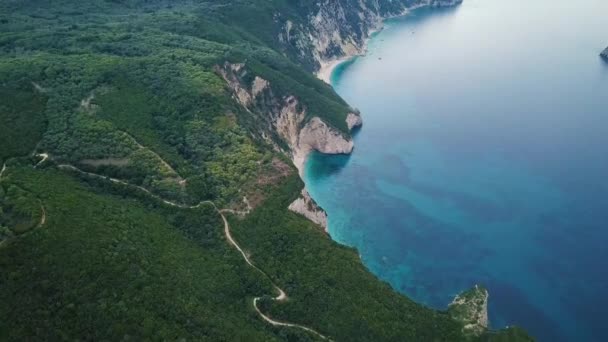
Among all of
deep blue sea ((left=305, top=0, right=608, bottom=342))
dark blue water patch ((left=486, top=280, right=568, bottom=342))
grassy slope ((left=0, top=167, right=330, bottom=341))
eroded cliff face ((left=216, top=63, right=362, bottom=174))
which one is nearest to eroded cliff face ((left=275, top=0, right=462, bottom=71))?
deep blue sea ((left=305, top=0, right=608, bottom=342))

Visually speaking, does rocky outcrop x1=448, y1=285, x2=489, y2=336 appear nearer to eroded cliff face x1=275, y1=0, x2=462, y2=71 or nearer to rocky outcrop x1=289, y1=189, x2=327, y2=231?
rocky outcrop x1=289, y1=189, x2=327, y2=231

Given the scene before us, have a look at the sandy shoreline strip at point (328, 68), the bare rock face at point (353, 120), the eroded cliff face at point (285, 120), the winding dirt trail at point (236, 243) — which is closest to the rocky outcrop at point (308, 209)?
the winding dirt trail at point (236, 243)

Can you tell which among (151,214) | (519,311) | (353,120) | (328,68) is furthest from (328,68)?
(519,311)

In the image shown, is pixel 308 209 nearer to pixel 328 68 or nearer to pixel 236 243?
pixel 236 243

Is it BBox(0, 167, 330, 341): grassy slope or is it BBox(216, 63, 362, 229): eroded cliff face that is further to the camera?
BBox(216, 63, 362, 229): eroded cliff face

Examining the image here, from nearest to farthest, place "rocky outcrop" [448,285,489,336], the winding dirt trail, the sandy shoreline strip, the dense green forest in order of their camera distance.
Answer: the dense green forest, the winding dirt trail, "rocky outcrop" [448,285,489,336], the sandy shoreline strip

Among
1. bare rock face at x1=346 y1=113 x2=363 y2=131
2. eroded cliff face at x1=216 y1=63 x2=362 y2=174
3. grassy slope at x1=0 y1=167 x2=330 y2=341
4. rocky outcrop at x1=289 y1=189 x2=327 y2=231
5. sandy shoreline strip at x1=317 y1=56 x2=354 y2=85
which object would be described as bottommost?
grassy slope at x1=0 y1=167 x2=330 y2=341

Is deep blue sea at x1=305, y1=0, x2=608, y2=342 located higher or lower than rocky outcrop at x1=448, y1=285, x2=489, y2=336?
higher

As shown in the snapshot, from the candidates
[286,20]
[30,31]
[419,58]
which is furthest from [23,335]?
[419,58]
